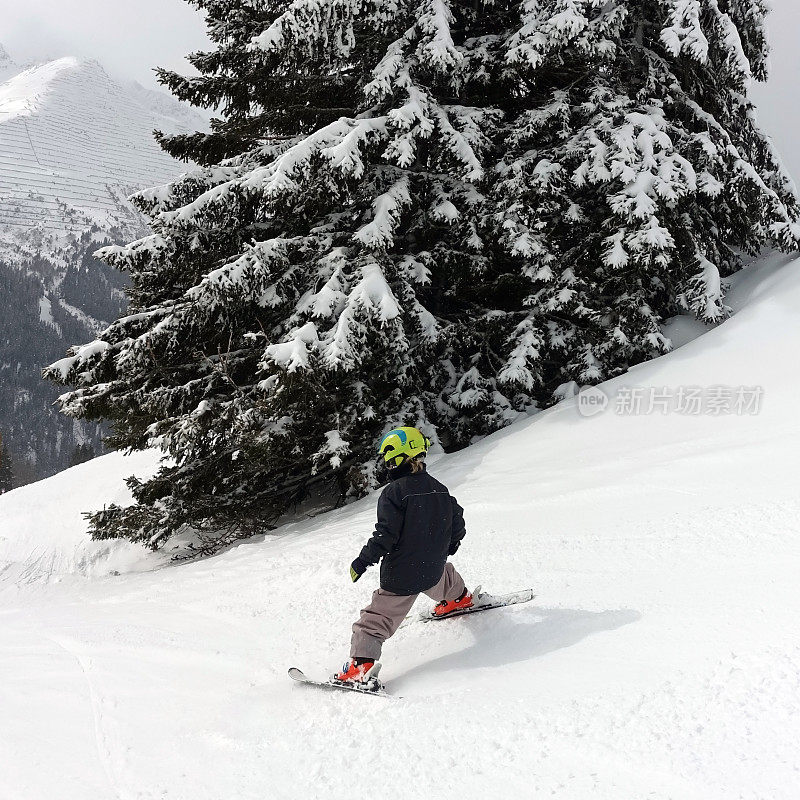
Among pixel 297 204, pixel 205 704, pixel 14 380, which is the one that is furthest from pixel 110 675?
pixel 14 380

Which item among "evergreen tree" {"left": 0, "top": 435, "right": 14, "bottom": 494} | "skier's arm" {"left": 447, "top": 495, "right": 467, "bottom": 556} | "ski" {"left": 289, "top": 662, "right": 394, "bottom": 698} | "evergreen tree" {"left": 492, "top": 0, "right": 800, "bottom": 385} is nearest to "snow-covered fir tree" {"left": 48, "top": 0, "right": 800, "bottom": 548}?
"evergreen tree" {"left": 492, "top": 0, "right": 800, "bottom": 385}

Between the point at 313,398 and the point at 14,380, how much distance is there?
17909cm

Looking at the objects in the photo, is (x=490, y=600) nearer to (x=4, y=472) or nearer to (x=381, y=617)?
(x=381, y=617)

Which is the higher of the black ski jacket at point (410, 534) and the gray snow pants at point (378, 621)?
the black ski jacket at point (410, 534)

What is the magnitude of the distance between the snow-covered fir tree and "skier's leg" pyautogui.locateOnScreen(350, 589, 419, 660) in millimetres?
4070

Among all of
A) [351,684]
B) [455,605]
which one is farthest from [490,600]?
[351,684]

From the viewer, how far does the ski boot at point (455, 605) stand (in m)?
4.33

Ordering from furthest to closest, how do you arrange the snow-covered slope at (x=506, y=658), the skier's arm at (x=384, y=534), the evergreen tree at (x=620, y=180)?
the evergreen tree at (x=620, y=180) → the skier's arm at (x=384, y=534) → the snow-covered slope at (x=506, y=658)

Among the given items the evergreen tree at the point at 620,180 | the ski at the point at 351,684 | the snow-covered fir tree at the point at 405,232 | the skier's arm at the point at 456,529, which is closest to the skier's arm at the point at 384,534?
the skier's arm at the point at 456,529

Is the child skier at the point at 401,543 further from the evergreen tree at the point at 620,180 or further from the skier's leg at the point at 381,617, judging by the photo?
the evergreen tree at the point at 620,180

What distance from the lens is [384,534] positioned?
12.5ft

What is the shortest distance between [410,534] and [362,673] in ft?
2.99

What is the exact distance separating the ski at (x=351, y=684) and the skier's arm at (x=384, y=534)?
63 centimetres

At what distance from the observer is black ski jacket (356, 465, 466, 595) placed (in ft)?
12.5
